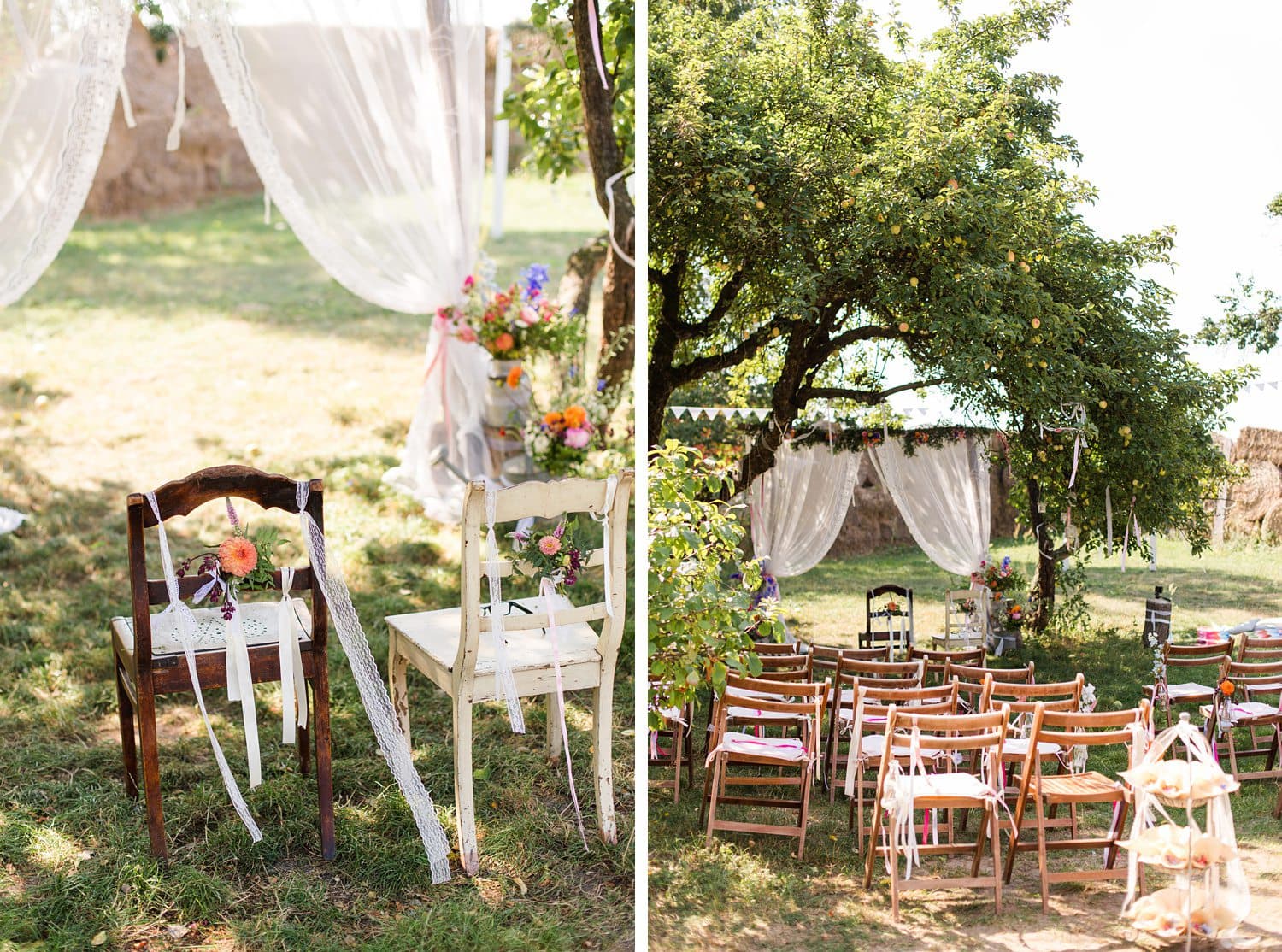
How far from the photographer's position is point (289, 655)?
10.1ft

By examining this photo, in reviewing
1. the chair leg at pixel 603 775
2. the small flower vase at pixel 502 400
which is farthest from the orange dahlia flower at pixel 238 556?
the small flower vase at pixel 502 400

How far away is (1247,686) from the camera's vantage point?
277 cm

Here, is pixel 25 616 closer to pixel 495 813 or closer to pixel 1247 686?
pixel 495 813

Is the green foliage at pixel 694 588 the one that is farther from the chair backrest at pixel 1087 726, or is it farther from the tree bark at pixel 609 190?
the tree bark at pixel 609 190

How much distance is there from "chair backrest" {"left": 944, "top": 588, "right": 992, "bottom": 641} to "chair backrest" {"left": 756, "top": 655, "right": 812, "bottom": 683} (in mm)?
389

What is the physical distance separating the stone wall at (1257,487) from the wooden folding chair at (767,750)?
3.55 feet

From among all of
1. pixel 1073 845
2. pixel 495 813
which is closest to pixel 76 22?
pixel 495 813

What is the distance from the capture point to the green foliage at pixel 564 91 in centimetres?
525

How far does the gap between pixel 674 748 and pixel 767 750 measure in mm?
241

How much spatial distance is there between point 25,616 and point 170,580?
2373 millimetres

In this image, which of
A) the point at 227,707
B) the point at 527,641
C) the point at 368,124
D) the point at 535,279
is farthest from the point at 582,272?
the point at 527,641

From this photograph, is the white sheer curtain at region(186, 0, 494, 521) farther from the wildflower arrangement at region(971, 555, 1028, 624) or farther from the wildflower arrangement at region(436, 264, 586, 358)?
the wildflower arrangement at region(971, 555, 1028, 624)

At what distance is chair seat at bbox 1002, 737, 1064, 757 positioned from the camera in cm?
270

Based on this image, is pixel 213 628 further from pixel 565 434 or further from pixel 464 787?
pixel 565 434
